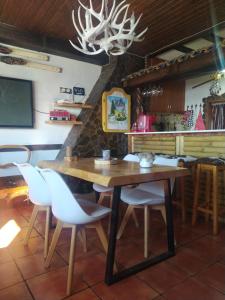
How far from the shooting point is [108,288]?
62.7 inches

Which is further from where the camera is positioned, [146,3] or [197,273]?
[146,3]

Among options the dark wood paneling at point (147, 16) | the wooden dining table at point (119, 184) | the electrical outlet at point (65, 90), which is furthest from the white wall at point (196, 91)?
the wooden dining table at point (119, 184)

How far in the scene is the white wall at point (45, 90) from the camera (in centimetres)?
387

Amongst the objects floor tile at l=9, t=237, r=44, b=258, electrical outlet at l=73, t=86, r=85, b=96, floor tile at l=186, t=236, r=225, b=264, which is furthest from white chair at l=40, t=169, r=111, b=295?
electrical outlet at l=73, t=86, r=85, b=96

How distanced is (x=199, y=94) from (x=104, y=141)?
2.83 meters

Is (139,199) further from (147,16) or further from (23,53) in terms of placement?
(23,53)

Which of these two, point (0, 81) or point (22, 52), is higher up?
point (22, 52)

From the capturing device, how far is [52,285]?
1.62 m

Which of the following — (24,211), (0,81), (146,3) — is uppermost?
(146,3)

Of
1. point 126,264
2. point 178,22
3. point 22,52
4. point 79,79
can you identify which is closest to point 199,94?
point 178,22

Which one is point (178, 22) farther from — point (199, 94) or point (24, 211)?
point (24, 211)

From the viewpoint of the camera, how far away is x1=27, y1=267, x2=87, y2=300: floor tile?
1.52 meters

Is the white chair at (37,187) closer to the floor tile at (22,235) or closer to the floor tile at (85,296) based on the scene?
the floor tile at (22,235)

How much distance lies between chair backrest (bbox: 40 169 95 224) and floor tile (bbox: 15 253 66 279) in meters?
0.49
